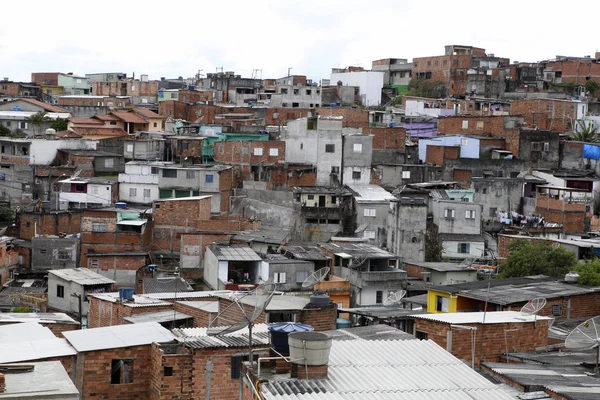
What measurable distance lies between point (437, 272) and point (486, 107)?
30.6 meters

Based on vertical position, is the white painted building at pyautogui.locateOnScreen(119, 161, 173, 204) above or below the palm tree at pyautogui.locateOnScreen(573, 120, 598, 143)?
below

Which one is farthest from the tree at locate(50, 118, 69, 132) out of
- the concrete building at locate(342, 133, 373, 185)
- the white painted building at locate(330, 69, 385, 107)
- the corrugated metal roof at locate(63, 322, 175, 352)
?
the corrugated metal roof at locate(63, 322, 175, 352)

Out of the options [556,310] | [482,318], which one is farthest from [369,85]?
[482,318]

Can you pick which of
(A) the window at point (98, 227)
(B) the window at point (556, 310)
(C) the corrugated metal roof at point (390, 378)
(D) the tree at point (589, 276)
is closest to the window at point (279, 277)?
(A) the window at point (98, 227)

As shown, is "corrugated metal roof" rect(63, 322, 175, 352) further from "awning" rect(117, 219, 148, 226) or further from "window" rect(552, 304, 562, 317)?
"awning" rect(117, 219, 148, 226)

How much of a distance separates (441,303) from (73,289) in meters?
12.8

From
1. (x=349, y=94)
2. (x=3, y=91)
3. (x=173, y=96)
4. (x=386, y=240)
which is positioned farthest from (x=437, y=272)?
(x=3, y=91)

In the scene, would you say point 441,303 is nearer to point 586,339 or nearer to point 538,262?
point 538,262

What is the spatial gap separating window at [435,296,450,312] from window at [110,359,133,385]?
10078 mm

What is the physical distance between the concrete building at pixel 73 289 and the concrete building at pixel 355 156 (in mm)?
17801

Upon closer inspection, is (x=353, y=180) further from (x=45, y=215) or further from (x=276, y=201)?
(x=45, y=215)

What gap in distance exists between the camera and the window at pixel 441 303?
22.7 metres

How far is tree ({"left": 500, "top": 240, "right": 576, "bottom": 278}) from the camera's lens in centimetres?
3020

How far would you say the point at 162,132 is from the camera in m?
57.0
